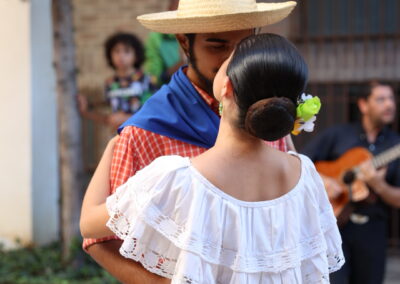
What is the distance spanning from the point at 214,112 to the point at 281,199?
582 mm

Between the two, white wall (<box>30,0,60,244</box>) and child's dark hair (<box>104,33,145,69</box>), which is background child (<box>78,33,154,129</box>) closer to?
child's dark hair (<box>104,33,145,69</box>)

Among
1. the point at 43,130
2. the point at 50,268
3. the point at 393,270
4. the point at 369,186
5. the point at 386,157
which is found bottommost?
the point at 393,270

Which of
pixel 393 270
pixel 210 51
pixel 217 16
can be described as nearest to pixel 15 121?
pixel 393 270

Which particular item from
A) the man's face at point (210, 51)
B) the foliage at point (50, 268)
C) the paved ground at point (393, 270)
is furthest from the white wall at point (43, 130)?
the man's face at point (210, 51)

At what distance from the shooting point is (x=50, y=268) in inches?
248

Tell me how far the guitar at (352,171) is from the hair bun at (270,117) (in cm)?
342

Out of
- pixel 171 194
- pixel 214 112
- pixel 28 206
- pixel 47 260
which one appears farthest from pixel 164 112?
pixel 28 206

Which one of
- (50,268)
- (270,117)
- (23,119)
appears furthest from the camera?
(23,119)

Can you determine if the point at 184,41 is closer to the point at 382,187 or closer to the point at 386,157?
the point at 382,187

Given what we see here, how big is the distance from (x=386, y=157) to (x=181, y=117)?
323 centimetres

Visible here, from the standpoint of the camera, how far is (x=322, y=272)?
2.17 metres

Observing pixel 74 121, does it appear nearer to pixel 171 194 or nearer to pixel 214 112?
pixel 214 112

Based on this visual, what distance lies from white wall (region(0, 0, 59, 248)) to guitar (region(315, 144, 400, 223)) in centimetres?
288

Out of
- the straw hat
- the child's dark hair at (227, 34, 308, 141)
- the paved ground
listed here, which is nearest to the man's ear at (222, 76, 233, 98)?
the child's dark hair at (227, 34, 308, 141)
